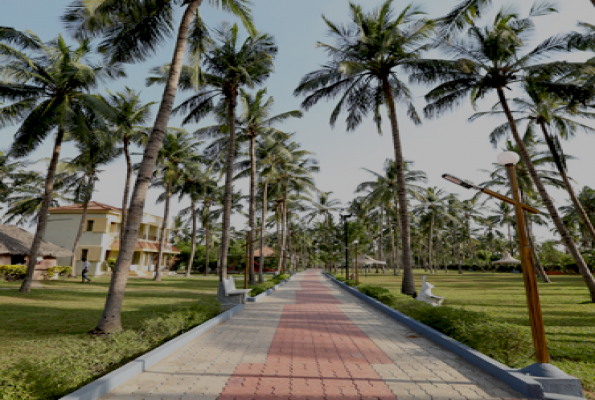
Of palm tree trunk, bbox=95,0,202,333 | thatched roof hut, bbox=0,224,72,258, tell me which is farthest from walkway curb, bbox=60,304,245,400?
thatched roof hut, bbox=0,224,72,258

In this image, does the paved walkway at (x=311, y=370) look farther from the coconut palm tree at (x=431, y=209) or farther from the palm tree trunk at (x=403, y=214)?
the coconut palm tree at (x=431, y=209)

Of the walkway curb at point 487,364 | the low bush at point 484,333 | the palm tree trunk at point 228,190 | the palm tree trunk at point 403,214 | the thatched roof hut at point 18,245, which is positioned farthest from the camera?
the thatched roof hut at point 18,245

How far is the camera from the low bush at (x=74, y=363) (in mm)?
3279

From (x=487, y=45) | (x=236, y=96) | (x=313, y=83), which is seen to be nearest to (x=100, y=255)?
(x=236, y=96)

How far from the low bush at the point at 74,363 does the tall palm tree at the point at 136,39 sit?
1.20 metres

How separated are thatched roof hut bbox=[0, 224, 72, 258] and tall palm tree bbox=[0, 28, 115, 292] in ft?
33.2

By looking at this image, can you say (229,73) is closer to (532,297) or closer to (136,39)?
(136,39)

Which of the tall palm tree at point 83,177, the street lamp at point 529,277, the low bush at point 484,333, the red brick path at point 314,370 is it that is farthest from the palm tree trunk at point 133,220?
the tall palm tree at point 83,177

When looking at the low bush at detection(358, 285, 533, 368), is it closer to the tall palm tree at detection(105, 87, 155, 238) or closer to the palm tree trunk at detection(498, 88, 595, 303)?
the palm tree trunk at detection(498, 88, 595, 303)

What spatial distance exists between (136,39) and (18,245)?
21.2m

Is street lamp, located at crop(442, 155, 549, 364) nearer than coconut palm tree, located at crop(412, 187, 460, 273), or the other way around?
street lamp, located at crop(442, 155, 549, 364)

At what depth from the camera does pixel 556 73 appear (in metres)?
12.7

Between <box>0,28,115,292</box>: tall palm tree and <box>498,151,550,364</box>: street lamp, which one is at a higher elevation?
<box>0,28,115,292</box>: tall palm tree

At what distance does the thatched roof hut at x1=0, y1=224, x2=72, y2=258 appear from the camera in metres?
21.9
